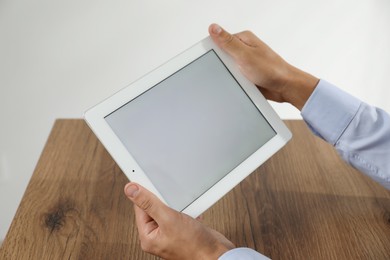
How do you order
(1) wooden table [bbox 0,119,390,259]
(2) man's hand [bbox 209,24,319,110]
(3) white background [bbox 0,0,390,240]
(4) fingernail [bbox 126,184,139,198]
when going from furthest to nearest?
(3) white background [bbox 0,0,390,240], (2) man's hand [bbox 209,24,319,110], (1) wooden table [bbox 0,119,390,259], (4) fingernail [bbox 126,184,139,198]

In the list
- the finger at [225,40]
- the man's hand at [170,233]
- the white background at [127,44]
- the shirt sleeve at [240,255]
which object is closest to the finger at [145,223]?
the man's hand at [170,233]

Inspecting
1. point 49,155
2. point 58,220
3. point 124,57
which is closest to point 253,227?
point 58,220

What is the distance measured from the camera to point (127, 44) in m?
2.22

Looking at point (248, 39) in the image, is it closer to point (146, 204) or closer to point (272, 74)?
point (272, 74)

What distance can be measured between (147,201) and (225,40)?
35 centimetres

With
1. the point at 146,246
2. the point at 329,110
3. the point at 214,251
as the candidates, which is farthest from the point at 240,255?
the point at 329,110

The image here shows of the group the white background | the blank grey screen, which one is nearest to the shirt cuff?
the blank grey screen

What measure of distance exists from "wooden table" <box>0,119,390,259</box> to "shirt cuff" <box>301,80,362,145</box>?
12cm

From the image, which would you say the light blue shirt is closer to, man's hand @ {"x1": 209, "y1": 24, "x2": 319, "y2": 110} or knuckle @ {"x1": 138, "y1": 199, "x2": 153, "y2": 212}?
man's hand @ {"x1": 209, "y1": 24, "x2": 319, "y2": 110}

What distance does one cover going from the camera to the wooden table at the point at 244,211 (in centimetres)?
82

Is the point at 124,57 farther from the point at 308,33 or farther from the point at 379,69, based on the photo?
the point at 379,69

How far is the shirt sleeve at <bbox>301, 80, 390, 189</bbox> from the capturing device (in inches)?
35.4

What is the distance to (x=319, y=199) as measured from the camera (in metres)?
0.94

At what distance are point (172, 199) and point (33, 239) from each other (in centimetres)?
26
